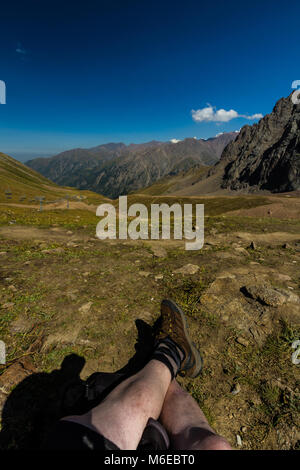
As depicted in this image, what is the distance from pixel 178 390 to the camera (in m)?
2.73

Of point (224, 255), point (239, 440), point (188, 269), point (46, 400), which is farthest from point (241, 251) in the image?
point (46, 400)

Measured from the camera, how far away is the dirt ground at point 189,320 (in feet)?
8.22

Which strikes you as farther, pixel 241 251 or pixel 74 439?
pixel 241 251

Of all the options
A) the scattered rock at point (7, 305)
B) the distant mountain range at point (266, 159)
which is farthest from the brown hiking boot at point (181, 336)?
the distant mountain range at point (266, 159)

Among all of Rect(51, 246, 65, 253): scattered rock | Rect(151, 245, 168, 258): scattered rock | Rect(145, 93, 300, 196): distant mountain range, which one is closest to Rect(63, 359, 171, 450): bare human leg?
Rect(151, 245, 168, 258): scattered rock

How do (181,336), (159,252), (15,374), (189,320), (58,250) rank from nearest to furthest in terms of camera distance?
(15,374) → (181,336) → (189,320) → (58,250) → (159,252)

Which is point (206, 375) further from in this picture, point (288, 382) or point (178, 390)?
point (288, 382)

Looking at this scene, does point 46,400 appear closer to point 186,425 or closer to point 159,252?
point 186,425

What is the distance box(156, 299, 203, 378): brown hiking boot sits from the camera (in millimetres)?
3039

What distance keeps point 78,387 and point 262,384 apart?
254cm

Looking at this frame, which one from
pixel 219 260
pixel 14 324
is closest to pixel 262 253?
pixel 219 260

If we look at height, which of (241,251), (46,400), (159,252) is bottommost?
(46,400)

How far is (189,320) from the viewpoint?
13.6 feet

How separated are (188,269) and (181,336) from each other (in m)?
3.27
